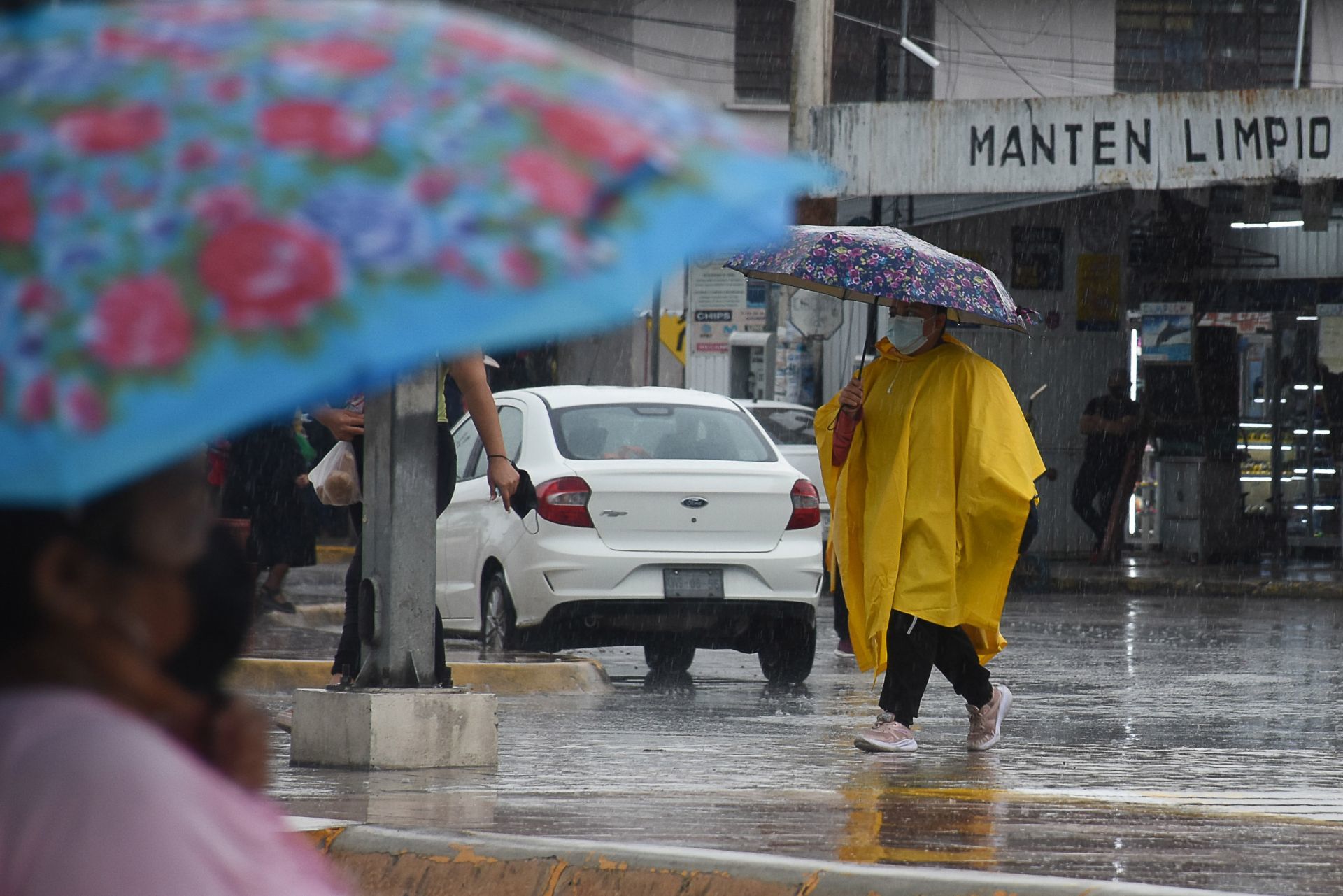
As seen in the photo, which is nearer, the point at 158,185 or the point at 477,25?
the point at 158,185

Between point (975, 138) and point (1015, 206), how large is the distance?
19.4ft

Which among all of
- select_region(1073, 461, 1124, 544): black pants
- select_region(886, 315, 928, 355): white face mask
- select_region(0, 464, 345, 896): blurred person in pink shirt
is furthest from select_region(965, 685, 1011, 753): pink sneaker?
select_region(1073, 461, 1124, 544): black pants

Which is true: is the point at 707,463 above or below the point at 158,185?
below

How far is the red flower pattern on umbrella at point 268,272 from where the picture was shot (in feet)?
4.63

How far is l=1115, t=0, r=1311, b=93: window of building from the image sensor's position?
3089cm

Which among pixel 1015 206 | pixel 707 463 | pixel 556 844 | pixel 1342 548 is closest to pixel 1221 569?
pixel 1342 548

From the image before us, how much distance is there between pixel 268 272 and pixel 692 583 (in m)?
9.62

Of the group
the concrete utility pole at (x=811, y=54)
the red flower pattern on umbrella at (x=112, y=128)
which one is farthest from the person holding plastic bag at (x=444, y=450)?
the concrete utility pole at (x=811, y=54)

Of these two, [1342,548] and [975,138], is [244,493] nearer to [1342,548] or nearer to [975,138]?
[975,138]

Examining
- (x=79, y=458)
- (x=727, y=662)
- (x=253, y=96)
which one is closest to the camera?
(x=79, y=458)

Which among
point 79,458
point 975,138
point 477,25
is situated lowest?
point 79,458

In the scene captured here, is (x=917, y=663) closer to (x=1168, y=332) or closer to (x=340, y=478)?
(x=340, y=478)

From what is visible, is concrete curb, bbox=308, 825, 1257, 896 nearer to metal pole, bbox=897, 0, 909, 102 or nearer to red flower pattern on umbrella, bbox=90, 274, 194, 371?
red flower pattern on umbrella, bbox=90, 274, 194, 371

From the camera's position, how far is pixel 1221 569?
811 inches
